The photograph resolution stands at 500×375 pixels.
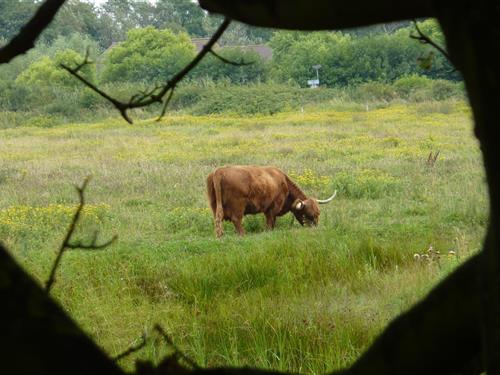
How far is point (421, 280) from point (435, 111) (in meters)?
25.2

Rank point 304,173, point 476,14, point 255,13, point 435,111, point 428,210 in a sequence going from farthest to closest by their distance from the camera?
point 435,111 → point 304,173 → point 428,210 → point 255,13 → point 476,14

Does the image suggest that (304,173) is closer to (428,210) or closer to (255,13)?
(428,210)

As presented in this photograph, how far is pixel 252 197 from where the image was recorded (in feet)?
39.5

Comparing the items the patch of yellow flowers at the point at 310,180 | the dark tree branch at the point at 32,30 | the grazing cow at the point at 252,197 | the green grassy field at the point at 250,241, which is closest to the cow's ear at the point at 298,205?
the grazing cow at the point at 252,197

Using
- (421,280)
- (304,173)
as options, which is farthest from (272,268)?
(304,173)

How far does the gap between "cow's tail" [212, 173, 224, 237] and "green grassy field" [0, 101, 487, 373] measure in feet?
0.62

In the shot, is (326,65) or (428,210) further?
(326,65)

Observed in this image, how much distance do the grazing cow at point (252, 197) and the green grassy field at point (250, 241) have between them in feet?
1.04

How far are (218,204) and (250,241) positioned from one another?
1.84m

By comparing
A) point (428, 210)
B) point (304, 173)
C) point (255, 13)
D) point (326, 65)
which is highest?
point (255, 13)

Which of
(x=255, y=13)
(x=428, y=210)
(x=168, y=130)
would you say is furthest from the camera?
(x=168, y=130)

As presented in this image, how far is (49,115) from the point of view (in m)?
38.4

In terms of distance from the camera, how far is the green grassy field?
5719 millimetres

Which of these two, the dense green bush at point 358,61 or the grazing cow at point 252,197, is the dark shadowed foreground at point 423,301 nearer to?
the grazing cow at point 252,197
